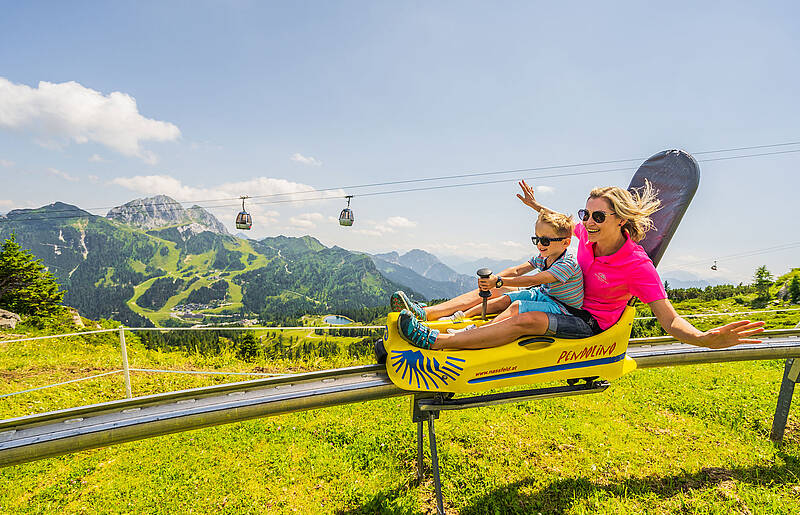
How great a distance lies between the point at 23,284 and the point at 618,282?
127 feet

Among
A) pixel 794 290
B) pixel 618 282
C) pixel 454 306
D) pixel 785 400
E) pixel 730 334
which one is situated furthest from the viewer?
pixel 794 290

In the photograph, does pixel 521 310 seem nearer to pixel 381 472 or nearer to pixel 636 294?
pixel 636 294

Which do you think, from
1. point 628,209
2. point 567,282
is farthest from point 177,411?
point 628,209

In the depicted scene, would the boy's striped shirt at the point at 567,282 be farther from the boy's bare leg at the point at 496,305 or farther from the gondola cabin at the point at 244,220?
the gondola cabin at the point at 244,220

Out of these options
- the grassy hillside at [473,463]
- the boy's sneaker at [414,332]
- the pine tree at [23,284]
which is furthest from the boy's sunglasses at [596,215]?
the pine tree at [23,284]

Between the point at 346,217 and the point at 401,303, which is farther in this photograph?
the point at 346,217

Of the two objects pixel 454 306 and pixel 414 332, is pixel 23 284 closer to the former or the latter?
pixel 454 306

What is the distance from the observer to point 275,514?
10.2ft

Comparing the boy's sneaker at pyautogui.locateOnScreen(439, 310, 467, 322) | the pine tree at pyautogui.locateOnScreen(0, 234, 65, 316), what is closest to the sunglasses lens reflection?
the boy's sneaker at pyautogui.locateOnScreen(439, 310, 467, 322)

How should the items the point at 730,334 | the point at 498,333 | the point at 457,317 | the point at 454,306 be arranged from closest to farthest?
the point at 730,334 < the point at 498,333 < the point at 457,317 < the point at 454,306

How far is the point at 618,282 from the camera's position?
272cm

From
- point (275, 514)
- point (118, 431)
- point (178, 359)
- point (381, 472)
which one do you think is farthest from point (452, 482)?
point (178, 359)

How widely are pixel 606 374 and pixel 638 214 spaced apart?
4.06 ft

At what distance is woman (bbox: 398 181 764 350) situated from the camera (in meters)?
2.48
